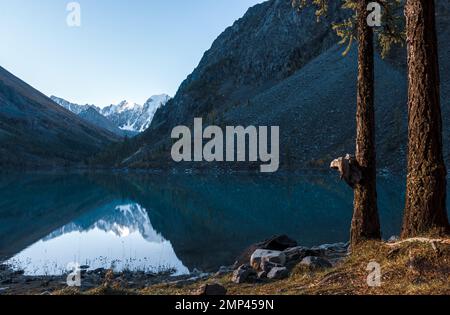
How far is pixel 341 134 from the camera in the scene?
9625 cm

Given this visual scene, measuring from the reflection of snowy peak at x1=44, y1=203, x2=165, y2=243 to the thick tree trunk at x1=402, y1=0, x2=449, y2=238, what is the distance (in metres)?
24.7

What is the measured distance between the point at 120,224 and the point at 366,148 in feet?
109

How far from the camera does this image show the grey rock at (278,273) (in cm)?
1367

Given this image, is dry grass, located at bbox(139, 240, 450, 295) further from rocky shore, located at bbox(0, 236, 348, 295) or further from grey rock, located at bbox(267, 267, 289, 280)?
rocky shore, located at bbox(0, 236, 348, 295)

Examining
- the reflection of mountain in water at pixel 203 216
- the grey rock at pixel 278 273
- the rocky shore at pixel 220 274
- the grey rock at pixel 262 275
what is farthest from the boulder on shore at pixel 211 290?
the reflection of mountain in water at pixel 203 216

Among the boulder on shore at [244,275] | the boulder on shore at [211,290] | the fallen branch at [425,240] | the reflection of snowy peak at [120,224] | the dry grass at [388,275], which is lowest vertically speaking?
the reflection of snowy peak at [120,224]

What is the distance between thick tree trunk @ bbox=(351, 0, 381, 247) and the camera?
43.9ft

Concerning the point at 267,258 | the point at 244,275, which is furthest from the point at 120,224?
the point at 244,275

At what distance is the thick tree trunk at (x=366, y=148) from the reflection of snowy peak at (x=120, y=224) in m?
22.0

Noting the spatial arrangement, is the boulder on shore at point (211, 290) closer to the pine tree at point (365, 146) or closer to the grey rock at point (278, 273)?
the grey rock at point (278, 273)

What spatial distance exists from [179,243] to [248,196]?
92.8 ft

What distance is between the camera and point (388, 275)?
395 inches

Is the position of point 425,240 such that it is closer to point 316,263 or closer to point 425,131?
point 425,131
